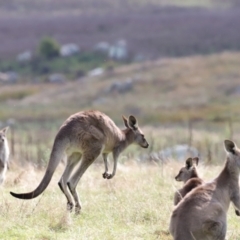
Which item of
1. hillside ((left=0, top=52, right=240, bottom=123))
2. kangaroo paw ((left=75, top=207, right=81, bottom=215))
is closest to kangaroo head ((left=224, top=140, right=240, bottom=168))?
kangaroo paw ((left=75, top=207, right=81, bottom=215))

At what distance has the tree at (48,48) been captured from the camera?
9421cm

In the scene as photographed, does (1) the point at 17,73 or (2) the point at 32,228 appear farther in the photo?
(1) the point at 17,73

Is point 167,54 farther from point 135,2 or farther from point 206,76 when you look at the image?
point 135,2

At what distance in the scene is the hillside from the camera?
185ft

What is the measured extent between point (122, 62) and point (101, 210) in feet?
271

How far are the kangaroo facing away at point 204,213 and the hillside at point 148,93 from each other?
1581 inches

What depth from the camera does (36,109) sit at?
60.9 metres

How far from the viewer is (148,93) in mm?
67938

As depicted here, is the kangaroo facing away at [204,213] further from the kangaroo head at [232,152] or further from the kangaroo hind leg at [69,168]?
the kangaroo hind leg at [69,168]

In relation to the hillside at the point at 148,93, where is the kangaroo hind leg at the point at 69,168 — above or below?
below

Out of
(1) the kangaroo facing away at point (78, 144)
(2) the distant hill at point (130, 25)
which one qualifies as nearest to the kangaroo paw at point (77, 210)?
(1) the kangaroo facing away at point (78, 144)

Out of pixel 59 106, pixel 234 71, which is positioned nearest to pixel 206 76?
pixel 234 71

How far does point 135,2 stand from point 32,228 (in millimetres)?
119633

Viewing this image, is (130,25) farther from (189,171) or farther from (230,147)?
(230,147)
